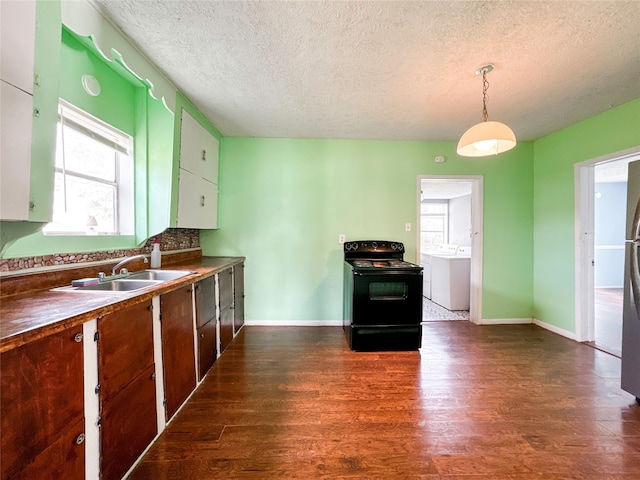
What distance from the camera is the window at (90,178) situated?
1.60 m

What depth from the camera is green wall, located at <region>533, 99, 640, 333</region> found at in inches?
98.2

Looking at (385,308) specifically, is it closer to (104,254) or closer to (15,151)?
(104,254)

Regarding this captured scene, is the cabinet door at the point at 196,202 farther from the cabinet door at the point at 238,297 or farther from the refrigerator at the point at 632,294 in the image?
the refrigerator at the point at 632,294

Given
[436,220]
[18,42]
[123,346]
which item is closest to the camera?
[18,42]

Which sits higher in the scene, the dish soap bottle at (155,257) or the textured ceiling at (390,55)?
the textured ceiling at (390,55)

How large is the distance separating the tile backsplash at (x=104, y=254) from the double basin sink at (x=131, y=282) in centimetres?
19

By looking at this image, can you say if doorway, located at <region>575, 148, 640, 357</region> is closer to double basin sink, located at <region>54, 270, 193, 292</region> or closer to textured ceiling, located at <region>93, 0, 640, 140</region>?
textured ceiling, located at <region>93, 0, 640, 140</region>

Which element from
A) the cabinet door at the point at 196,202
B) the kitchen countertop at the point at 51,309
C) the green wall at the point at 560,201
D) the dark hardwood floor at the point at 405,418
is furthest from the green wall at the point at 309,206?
the kitchen countertop at the point at 51,309

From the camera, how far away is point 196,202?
2.58 meters

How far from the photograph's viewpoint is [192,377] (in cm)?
182

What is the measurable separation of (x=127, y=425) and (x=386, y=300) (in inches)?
81.2

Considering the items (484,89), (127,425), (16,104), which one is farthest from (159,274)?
(484,89)

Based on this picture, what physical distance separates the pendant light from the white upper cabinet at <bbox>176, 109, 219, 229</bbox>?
2241 millimetres

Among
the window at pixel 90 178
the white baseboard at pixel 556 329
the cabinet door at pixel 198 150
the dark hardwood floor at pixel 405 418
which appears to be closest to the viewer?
the dark hardwood floor at pixel 405 418
